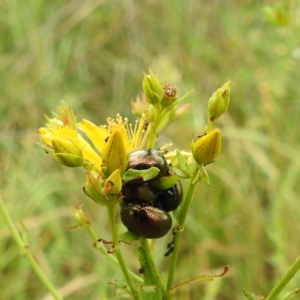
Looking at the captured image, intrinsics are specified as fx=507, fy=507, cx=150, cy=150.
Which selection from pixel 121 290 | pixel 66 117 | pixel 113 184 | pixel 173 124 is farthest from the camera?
pixel 173 124

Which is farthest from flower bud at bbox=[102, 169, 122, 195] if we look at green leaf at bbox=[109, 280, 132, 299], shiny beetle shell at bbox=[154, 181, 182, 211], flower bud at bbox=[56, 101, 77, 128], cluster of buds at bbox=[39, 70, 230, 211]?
flower bud at bbox=[56, 101, 77, 128]

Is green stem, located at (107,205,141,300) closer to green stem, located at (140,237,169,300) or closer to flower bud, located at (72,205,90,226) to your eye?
green stem, located at (140,237,169,300)

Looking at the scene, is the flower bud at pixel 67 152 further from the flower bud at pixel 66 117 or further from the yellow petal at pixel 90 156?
the flower bud at pixel 66 117

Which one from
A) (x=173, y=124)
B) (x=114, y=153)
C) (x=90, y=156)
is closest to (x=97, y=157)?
(x=90, y=156)

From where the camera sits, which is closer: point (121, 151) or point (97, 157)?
point (121, 151)

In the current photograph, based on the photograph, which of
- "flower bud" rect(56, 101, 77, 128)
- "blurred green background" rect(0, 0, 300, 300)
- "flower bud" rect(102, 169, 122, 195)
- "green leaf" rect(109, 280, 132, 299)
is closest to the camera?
"flower bud" rect(102, 169, 122, 195)

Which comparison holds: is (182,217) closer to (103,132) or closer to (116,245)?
(116,245)
